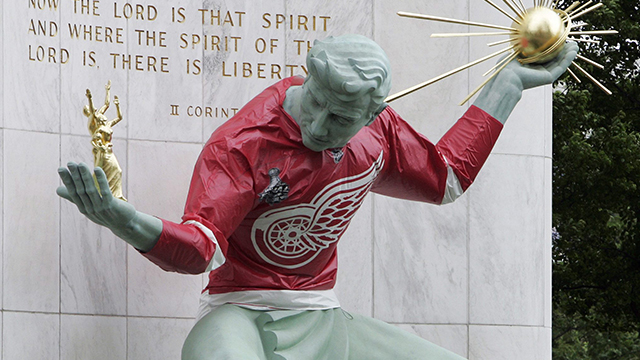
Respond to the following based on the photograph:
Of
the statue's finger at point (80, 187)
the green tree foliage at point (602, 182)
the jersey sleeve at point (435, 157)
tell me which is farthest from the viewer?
the green tree foliage at point (602, 182)

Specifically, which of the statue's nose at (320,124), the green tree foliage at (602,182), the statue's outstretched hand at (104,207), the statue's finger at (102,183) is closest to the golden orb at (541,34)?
the statue's nose at (320,124)

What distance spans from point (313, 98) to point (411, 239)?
2.87 m

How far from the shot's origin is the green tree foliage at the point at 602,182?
20.7 meters

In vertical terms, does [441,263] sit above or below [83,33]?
below

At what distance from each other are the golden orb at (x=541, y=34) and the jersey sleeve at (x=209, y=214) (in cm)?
205

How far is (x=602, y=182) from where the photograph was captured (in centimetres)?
2094

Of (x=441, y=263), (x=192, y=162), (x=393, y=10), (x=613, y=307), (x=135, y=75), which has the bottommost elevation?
(x=613, y=307)

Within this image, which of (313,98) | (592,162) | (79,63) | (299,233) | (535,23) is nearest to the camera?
(313,98)

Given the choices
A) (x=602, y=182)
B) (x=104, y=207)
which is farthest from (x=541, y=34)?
(x=602, y=182)

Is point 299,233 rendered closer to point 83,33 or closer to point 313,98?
point 313,98

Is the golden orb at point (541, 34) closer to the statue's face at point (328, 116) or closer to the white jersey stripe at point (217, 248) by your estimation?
the statue's face at point (328, 116)

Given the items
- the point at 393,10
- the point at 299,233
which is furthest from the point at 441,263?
the point at 299,233

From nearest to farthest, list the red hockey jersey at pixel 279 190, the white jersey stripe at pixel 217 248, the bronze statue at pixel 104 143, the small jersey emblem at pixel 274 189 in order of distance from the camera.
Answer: the white jersey stripe at pixel 217 248 → the red hockey jersey at pixel 279 190 → the small jersey emblem at pixel 274 189 → the bronze statue at pixel 104 143

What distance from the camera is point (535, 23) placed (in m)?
7.55
